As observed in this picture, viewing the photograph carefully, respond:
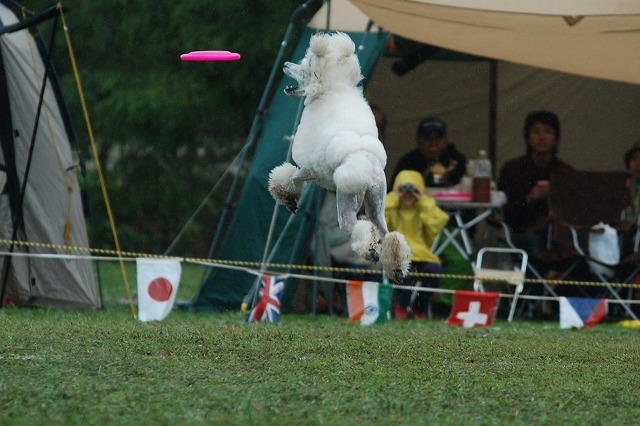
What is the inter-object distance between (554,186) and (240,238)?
282cm

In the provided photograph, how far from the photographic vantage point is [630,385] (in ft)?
19.1

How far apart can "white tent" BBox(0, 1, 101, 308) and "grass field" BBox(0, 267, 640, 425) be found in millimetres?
1533

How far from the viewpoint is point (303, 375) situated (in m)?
5.76

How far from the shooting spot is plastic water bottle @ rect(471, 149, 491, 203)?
10453 mm

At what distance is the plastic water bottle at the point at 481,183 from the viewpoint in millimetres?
10453

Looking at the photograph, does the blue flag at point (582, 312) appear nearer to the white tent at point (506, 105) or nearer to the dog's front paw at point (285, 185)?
the white tent at point (506, 105)

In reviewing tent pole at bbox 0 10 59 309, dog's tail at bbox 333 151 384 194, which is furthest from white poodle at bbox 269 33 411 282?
tent pole at bbox 0 10 59 309

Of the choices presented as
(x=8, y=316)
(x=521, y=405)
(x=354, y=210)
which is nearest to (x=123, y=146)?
(x=8, y=316)

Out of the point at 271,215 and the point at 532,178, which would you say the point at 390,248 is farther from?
the point at 532,178

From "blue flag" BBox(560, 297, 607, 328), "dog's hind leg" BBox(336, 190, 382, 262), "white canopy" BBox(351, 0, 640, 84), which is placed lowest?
"blue flag" BBox(560, 297, 607, 328)

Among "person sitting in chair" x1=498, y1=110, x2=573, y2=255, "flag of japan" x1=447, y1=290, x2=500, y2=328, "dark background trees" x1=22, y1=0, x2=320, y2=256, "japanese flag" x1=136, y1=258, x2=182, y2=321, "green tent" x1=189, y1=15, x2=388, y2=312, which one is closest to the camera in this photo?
"japanese flag" x1=136, y1=258, x2=182, y2=321

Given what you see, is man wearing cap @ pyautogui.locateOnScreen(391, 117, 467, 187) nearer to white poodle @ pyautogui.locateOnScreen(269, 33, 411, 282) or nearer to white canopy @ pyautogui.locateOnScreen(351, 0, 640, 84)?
white canopy @ pyautogui.locateOnScreen(351, 0, 640, 84)

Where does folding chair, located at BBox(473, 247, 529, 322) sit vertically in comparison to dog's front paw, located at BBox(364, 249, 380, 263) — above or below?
below

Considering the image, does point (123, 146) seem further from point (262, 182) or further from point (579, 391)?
point (579, 391)
